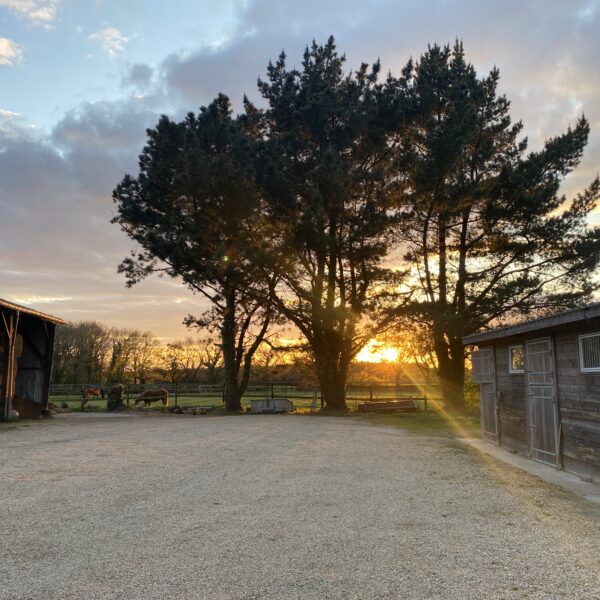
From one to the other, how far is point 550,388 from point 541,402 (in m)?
0.55

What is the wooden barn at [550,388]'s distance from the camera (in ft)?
26.2

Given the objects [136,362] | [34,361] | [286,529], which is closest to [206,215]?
[34,361]

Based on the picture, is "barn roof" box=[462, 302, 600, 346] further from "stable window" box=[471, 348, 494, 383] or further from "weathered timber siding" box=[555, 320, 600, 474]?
"stable window" box=[471, 348, 494, 383]

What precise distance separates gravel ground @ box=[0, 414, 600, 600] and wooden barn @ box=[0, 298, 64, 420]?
862cm

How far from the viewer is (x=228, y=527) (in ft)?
16.9

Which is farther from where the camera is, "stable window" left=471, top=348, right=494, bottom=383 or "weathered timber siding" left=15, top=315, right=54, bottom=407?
"weathered timber siding" left=15, top=315, right=54, bottom=407

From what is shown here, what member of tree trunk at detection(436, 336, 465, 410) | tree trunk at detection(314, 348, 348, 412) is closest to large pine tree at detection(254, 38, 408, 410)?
tree trunk at detection(314, 348, 348, 412)

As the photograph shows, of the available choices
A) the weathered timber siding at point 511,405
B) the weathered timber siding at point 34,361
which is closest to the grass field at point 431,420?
the weathered timber siding at point 511,405

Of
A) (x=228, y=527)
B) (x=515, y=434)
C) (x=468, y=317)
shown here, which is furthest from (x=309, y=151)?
(x=228, y=527)

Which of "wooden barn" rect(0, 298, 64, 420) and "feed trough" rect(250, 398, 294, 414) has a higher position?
"wooden barn" rect(0, 298, 64, 420)

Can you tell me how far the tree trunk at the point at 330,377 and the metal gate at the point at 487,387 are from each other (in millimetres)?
9779

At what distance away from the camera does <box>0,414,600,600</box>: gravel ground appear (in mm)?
3814

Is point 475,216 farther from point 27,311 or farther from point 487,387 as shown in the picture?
point 27,311

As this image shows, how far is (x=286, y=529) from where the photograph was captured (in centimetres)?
511
